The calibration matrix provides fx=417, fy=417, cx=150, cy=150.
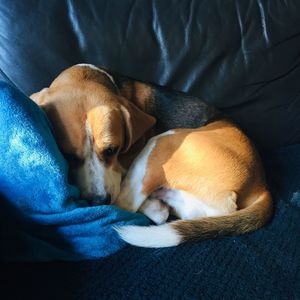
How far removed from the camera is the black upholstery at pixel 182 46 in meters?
1.93

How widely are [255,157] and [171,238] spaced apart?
23.6 inches

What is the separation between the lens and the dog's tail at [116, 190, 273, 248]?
1.46 m

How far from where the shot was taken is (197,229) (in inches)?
59.9

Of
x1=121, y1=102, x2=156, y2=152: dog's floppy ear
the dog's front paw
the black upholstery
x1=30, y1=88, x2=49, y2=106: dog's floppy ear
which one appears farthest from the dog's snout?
the black upholstery

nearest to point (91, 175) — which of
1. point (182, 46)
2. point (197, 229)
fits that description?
point (197, 229)

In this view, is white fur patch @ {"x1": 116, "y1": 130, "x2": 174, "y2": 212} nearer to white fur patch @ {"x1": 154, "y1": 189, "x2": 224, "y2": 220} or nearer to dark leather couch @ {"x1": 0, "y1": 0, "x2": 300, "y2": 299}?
white fur patch @ {"x1": 154, "y1": 189, "x2": 224, "y2": 220}

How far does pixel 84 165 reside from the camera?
1.65m

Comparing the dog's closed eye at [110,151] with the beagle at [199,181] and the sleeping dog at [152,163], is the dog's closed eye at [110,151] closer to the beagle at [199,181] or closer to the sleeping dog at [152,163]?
the sleeping dog at [152,163]

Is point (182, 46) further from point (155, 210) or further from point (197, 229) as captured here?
point (197, 229)

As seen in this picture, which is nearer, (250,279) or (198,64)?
(250,279)

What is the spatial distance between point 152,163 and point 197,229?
15.3 inches

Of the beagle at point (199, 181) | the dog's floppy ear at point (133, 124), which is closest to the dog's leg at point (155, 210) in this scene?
the beagle at point (199, 181)

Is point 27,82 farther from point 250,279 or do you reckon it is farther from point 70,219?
point 250,279

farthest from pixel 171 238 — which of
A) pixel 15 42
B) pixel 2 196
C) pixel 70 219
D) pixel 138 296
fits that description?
pixel 15 42
